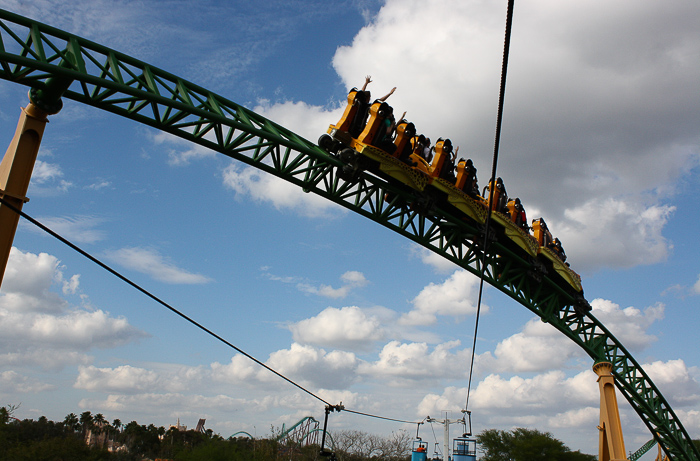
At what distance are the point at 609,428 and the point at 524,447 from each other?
3342cm

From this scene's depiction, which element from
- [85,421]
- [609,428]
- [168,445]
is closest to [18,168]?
[609,428]

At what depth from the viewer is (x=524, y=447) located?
4378cm

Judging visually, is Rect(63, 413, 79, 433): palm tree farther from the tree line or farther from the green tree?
the green tree

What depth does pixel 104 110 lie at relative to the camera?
905cm

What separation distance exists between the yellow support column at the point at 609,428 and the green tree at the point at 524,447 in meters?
32.7

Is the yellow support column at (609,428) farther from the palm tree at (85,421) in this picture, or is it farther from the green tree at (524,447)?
the palm tree at (85,421)

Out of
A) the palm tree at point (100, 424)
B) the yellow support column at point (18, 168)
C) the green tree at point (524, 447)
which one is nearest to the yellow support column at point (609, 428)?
the yellow support column at point (18, 168)

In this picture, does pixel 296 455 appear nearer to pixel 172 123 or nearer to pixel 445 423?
pixel 445 423

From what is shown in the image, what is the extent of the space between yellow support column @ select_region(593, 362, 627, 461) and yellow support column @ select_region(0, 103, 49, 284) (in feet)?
48.6

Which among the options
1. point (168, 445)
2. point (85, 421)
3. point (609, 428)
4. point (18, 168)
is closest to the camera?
point (18, 168)

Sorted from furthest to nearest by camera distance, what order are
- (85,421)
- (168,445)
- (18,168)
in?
1. (85,421)
2. (168,445)
3. (18,168)

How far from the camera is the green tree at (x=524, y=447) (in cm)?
4356

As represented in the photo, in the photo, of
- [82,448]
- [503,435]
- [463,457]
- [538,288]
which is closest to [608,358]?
[538,288]

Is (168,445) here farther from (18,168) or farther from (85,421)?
(18,168)
